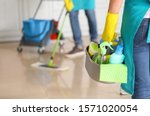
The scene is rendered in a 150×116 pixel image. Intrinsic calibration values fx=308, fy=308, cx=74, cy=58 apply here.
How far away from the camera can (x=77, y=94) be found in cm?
224

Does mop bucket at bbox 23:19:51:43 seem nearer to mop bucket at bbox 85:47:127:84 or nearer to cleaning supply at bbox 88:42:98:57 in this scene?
cleaning supply at bbox 88:42:98:57

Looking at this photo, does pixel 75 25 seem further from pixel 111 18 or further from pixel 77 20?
pixel 111 18

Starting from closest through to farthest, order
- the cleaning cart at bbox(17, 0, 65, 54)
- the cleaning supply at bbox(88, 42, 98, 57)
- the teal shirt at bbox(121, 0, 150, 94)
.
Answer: the teal shirt at bbox(121, 0, 150, 94), the cleaning supply at bbox(88, 42, 98, 57), the cleaning cart at bbox(17, 0, 65, 54)

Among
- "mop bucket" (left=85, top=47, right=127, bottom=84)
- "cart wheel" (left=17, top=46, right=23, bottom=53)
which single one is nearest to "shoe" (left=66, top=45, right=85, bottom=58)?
"cart wheel" (left=17, top=46, right=23, bottom=53)

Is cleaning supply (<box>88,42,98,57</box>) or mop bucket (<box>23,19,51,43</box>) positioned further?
mop bucket (<box>23,19,51,43</box>)

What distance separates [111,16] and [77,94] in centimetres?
105

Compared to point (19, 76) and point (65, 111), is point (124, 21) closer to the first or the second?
point (65, 111)

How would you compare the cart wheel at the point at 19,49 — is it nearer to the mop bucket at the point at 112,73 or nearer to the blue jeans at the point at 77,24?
the blue jeans at the point at 77,24

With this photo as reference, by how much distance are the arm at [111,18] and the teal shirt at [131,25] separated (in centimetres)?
5

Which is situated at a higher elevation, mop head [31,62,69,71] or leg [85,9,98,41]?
leg [85,9,98,41]

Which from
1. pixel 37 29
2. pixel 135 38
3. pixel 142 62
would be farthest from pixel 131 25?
pixel 37 29

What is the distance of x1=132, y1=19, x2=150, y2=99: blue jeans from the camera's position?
1.27 m

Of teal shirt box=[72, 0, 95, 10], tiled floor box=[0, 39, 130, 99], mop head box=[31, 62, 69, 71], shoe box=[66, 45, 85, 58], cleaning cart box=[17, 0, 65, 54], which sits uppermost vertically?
teal shirt box=[72, 0, 95, 10]

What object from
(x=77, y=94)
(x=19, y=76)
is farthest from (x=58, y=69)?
(x=77, y=94)
